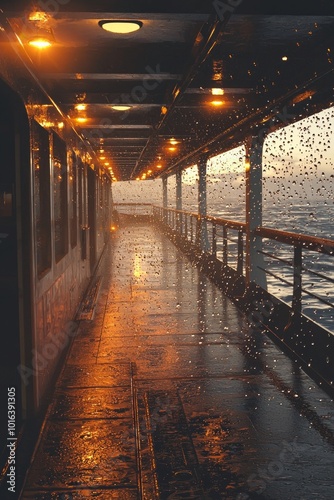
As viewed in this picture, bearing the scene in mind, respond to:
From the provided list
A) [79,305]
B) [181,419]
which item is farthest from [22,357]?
[79,305]

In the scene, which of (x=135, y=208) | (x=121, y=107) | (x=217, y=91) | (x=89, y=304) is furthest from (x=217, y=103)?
(x=135, y=208)

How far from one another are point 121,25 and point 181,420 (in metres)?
2.81

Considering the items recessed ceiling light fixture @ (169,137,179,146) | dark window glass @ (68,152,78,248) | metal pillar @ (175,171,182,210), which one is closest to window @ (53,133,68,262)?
dark window glass @ (68,152,78,248)

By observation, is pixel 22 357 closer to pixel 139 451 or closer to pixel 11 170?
pixel 139 451

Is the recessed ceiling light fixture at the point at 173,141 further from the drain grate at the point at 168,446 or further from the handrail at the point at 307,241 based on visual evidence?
the drain grate at the point at 168,446

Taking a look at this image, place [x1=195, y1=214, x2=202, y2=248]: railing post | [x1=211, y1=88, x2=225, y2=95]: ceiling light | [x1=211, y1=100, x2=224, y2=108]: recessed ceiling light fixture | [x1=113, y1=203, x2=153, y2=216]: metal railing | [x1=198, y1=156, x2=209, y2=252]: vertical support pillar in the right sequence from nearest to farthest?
[x1=211, y1=88, x2=225, y2=95]: ceiling light, [x1=211, y1=100, x2=224, y2=108]: recessed ceiling light fixture, [x1=198, y1=156, x2=209, y2=252]: vertical support pillar, [x1=195, y1=214, x2=202, y2=248]: railing post, [x1=113, y1=203, x2=153, y2=216]: metal railing

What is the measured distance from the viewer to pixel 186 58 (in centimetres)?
472

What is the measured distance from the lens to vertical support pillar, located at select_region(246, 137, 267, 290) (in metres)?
8.23

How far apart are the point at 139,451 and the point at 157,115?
5.18m

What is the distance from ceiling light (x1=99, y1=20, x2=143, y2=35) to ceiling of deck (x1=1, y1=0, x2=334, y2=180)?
0.16 ft

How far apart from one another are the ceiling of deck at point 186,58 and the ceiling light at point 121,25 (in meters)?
A: 0.05

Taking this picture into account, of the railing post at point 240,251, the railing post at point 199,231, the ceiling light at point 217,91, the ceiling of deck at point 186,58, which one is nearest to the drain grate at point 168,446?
the ceiling of deck at point 186,58

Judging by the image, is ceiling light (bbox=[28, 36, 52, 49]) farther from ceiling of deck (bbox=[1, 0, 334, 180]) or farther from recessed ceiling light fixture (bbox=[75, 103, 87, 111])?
recessed ceiling light fixture (bbox=[75, 103, 87, 111])

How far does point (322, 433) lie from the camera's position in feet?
12.4
